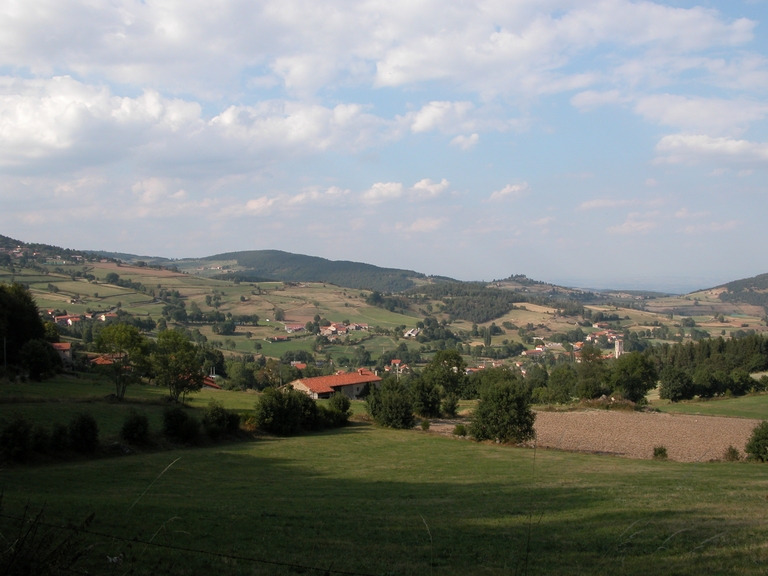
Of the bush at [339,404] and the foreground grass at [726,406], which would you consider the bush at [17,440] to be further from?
the foreground grass at [726,406]

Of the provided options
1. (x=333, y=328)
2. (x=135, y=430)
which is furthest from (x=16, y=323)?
(x=333, y=328)

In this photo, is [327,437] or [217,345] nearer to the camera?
[327,437]

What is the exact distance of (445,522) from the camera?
1307 centimetres

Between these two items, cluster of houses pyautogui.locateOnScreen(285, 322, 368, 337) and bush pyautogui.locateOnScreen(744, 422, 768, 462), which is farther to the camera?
cluster of houses pyautogui.locateOnScreen(285, 322, 368, 337)

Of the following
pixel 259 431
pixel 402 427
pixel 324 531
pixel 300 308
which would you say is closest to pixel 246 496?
pixel 324 531

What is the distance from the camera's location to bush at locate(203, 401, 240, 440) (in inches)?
1353

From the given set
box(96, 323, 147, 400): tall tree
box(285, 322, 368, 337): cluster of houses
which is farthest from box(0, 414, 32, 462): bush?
box(285, 322, 368, 337): cluster of houses

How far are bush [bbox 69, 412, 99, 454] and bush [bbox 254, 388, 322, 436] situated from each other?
47.0 ft

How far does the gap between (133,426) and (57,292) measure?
12794 centimetres

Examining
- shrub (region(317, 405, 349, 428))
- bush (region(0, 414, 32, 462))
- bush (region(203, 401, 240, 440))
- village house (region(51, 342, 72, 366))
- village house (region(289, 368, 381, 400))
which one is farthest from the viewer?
village house (region(289, 368, 381, 400))

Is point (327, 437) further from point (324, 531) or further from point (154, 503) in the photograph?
point (324, 531)

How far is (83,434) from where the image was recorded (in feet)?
85.5

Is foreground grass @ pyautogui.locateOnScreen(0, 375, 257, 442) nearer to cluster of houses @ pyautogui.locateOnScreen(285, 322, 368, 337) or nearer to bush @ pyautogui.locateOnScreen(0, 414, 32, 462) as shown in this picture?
bush @ pyautogui.locateOnScreen(0, 414, 32, 462)

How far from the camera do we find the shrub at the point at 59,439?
2477 cm
